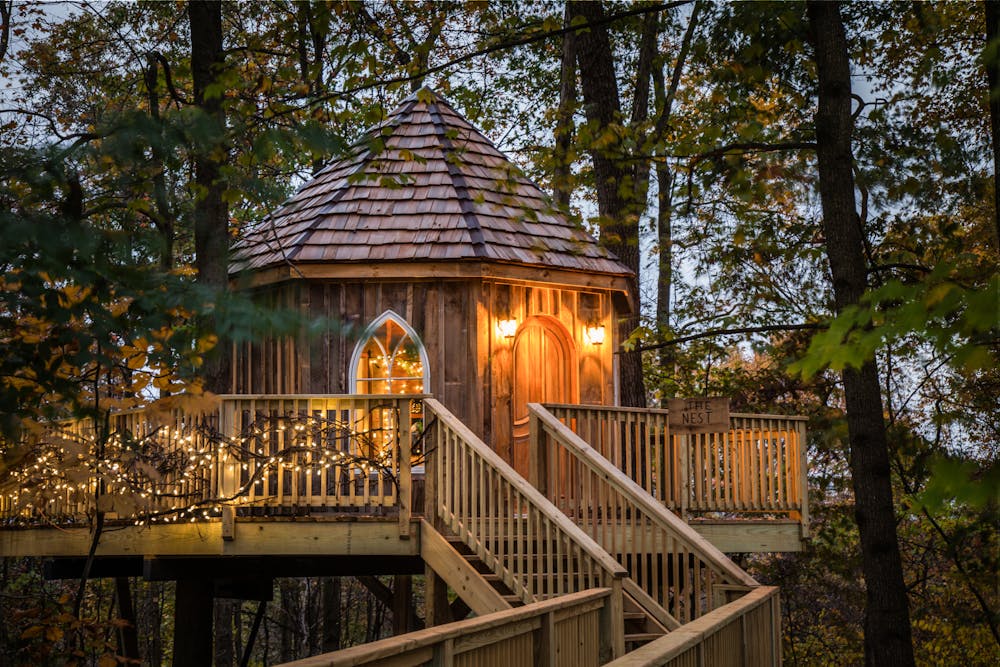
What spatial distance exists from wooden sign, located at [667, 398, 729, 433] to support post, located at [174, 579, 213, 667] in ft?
20.9

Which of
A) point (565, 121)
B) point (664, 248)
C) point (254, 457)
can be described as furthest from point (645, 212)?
point (254, 457)

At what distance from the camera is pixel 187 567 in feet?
37.1

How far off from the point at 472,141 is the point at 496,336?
343 centimetres

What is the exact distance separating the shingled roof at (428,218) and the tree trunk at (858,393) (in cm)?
314

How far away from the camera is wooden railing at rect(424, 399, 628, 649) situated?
7422 mm

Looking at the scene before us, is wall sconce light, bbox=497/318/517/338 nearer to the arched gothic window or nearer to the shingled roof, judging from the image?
the shingled roof

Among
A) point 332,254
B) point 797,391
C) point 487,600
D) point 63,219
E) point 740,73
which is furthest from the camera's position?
point 797,391

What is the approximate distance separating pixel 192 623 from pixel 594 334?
618 centimetres

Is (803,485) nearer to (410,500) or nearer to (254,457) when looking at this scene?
(410,500)

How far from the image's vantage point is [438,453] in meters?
9.04

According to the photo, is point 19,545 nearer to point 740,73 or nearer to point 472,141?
point 472,141

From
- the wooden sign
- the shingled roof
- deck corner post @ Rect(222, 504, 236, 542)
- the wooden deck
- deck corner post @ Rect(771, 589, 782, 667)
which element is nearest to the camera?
deck corner post @ Rect(771, 589, 782, 667)

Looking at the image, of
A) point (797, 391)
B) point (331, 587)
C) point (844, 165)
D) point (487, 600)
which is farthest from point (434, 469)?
point (331, 587)

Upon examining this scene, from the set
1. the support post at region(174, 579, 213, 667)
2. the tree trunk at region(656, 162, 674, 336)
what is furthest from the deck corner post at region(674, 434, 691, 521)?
the tree trunk at region(656, 162, 674, 336)
